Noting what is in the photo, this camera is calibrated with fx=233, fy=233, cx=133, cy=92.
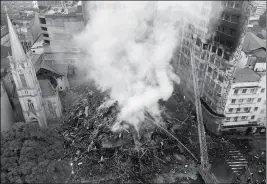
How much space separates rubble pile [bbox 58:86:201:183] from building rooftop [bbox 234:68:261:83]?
332 inches

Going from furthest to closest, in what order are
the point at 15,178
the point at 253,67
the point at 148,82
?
the point at 148,82
the point at 253,67
the point at 15,178

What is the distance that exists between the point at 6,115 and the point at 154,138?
16.2 metres

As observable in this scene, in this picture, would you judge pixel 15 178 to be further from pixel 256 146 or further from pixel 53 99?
pixel 256 146

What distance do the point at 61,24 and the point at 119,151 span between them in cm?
2410

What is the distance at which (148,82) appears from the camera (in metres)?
34.4

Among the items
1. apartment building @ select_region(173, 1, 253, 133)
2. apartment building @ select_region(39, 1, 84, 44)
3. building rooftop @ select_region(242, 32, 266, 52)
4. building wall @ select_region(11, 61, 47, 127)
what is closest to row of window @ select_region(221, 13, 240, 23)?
apartment building @ select_region(173, 1, 253, 133)

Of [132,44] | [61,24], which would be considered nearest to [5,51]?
[61,24]

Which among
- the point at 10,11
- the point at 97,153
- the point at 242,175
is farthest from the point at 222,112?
the point at 10,11

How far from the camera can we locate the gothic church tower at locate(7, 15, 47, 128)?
23331 millimetres

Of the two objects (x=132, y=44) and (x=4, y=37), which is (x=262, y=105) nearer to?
(x=132, y=44)

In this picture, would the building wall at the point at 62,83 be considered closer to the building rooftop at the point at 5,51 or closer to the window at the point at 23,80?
the window at the point at 23,80

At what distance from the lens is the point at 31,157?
65.5ft

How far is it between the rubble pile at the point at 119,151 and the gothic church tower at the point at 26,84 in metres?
3.70

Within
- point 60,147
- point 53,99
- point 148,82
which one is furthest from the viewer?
point 148,82
